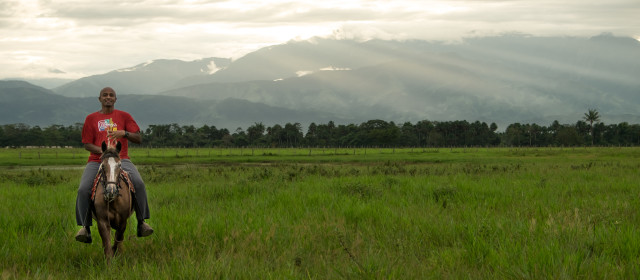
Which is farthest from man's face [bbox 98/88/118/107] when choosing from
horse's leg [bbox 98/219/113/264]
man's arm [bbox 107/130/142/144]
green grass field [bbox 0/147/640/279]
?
green grass field [bbox 0/147/640/279]

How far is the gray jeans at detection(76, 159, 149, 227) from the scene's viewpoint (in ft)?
25.4

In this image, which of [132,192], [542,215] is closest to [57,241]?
[132,192]

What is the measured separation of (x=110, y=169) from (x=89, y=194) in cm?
98

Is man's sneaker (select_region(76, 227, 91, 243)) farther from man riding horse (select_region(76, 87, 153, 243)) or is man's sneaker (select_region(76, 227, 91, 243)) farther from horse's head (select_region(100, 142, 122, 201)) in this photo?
horse's head (select_region(100, 142, 122, 201))

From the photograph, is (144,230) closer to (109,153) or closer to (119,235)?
(119,235)

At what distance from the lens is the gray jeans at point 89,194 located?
7.75 metres

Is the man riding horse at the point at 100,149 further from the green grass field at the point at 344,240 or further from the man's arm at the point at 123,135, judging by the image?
the green grass field at the point at 344,240

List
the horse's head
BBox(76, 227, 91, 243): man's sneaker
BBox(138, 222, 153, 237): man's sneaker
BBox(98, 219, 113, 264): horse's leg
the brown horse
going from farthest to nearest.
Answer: BBox(138, 222, 153, 237): man's sneaker, BBox(76, 227, 91, 243): man's sneaker, BBox(98, 219, 113, 264): horse's leg, the brown horse, the horse's head

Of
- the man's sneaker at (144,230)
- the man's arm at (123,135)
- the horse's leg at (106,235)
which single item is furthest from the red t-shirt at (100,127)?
the man's sneaker at (144,230)

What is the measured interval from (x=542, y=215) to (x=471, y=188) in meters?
4.75

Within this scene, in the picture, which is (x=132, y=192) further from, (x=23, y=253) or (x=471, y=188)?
(x=471, y=188)

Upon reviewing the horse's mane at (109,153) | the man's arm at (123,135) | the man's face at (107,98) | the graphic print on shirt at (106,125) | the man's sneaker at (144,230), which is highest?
the man's face at (107,98)

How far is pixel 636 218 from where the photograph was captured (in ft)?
33.4

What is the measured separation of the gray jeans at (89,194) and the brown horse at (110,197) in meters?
0.19
